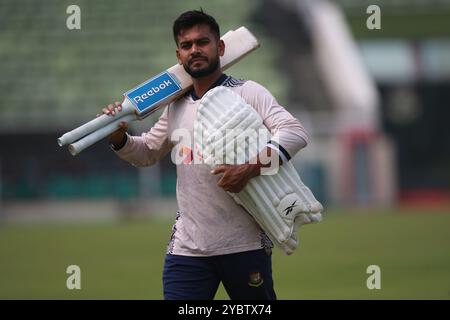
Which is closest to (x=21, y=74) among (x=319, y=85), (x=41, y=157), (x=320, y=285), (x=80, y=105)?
(x=80, y=105)

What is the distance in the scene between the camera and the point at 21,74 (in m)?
28.7

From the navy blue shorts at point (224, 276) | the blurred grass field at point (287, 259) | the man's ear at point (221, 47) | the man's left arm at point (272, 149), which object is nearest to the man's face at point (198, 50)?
the man's ear at point (221, 47)

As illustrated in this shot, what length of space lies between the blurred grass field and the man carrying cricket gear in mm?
4041

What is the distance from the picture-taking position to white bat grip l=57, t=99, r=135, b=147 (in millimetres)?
5047

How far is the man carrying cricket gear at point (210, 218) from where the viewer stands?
5074 mm

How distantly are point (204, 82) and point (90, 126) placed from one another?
0.63 meters

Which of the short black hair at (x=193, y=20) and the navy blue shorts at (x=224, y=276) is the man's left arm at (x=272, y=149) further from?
the short black hair at (x=193, y=20)

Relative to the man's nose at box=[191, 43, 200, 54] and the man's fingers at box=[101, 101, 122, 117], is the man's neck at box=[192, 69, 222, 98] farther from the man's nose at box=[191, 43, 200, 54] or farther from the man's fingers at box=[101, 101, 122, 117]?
the man's fingers at box=[101, 101, 122, 117]

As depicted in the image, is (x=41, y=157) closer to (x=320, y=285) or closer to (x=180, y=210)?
(x=320, y=285)

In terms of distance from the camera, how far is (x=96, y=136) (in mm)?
5117

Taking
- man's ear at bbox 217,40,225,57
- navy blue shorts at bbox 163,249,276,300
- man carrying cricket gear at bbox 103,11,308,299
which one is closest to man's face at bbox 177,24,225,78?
man carrying cricket gear at bbox 103,11,308,299

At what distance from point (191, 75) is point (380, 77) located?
27.0 m

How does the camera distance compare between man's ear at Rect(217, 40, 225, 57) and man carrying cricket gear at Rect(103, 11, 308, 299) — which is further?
man's ear at Rect(217, 40, 225, 57)

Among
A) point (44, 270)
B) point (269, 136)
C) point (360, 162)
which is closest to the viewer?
point (269, 136)
